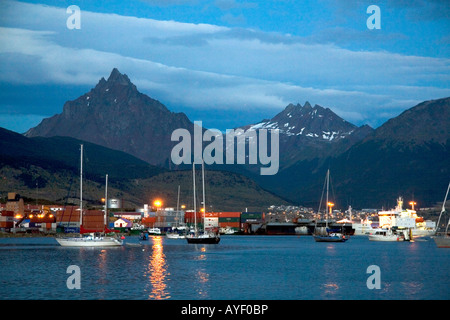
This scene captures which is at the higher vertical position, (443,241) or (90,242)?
(90,242)

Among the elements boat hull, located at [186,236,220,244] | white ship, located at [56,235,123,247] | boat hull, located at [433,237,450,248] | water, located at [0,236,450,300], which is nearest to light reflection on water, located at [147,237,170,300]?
water, located at [0,236,450,300]

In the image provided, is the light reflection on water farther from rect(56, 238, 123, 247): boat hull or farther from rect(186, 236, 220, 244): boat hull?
rect(186, 236, 220, 244): boat hull

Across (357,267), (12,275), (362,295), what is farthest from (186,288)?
(357,267)

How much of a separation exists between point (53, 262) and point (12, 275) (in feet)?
73.4

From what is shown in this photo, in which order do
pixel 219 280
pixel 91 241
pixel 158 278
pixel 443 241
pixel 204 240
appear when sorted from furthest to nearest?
pixel 443 241
pixel 204 240
pixel 91 241
pixel 158 278
pixel 219 280

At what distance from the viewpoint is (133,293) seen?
5997cm

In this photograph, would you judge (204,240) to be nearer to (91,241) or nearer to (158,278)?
(91,241)

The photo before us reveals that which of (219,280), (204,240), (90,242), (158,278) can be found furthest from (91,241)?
(219,280)

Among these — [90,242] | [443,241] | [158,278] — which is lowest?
[443,241]

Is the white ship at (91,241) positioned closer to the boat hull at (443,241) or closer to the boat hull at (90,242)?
the boat hull at (90,242)

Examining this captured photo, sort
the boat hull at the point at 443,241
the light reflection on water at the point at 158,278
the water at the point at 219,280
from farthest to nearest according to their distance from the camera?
the boat hull at the point at 443,241 → the water at the point at 219,280 → the light reflection on water at the point at 158,278

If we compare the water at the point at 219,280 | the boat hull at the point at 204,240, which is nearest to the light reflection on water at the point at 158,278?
the water at the point at 219,280

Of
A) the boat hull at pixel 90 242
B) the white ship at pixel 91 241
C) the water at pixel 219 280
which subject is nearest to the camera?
the water at pixel 219 280
